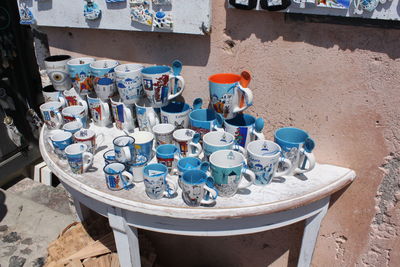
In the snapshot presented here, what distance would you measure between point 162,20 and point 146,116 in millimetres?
347

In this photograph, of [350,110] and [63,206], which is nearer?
[350,110]

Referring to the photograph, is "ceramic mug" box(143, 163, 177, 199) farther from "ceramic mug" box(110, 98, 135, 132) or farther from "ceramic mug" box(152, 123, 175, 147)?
"ceramic mug" box(110, 98, 135, 132)

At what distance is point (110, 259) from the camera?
5.39 feet

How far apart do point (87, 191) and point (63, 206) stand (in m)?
1.36

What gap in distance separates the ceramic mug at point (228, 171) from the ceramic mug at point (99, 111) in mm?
523

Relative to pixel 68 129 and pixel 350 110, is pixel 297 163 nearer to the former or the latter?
pixel 350 110

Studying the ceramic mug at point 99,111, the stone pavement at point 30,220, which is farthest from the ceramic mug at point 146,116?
the stone pavement at point 30,220

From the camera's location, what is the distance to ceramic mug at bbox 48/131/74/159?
3.96ft

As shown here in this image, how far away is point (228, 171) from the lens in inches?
39.3

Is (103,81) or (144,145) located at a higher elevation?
(103,81)

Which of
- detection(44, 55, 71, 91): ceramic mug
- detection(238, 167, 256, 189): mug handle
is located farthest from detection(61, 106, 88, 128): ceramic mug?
detection(238, 167, 256, 189): mug handle

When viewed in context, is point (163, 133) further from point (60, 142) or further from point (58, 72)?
point (58, 72)

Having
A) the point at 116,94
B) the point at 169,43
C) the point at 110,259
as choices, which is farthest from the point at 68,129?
the point at 110,259

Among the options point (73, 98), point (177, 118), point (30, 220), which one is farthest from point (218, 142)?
point (30, 220)
